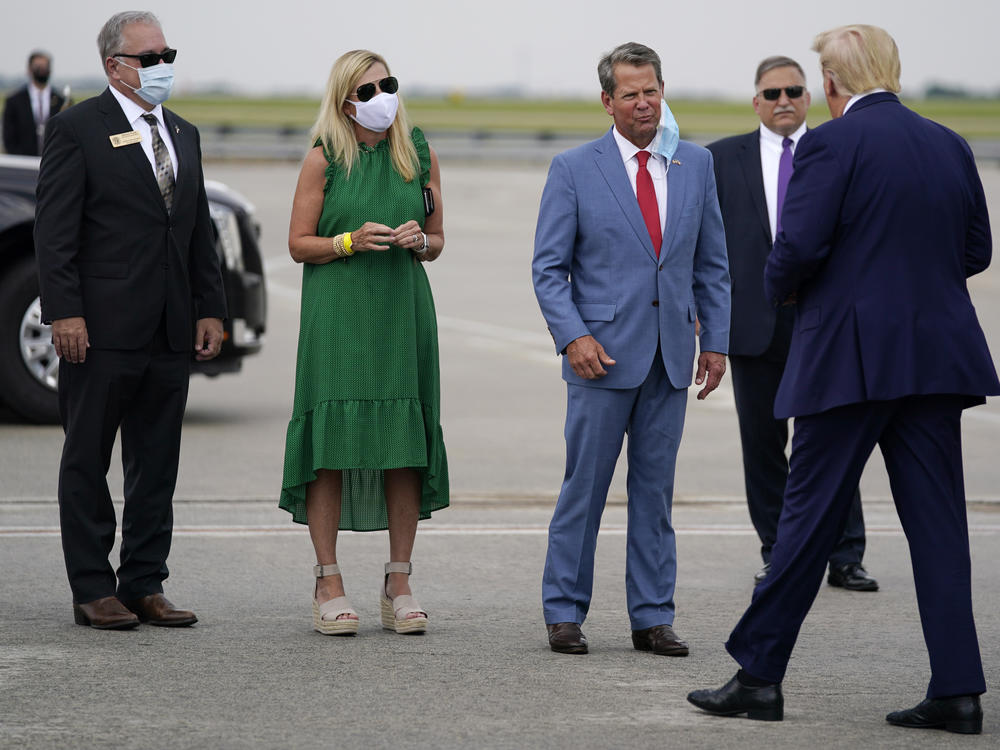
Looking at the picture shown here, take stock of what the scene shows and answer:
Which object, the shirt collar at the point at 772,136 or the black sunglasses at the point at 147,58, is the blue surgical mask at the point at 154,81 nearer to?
the black sunglasses at the point at 147,58

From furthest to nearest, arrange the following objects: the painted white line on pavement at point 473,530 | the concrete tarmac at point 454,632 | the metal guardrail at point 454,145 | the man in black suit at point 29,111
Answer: the metal guardrail at point 454,145, the man in black suit at point 29,111, the painted white line on pavement at point 473,530, the concrete tarmac at point 454,632

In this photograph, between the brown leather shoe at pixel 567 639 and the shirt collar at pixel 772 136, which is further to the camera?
the shirt collar at pixel 772 136

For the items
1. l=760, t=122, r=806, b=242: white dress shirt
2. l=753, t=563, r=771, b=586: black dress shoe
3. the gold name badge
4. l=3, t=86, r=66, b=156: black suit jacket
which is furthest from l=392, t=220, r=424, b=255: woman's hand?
l=3, t=86, r=66, b=156: black suit jacket

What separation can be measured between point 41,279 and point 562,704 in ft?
7.83

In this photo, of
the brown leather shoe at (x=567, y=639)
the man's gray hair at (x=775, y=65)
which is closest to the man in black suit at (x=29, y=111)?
the man's gray hair at (x=775, y=65)

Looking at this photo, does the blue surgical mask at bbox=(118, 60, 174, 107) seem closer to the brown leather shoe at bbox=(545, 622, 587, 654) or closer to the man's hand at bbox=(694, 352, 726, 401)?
the man's hand at bbox=(694, 352, 726, 401)

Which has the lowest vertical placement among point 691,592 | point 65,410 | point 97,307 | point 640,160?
point 691,592

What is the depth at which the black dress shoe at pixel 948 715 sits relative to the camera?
4449 millimetres

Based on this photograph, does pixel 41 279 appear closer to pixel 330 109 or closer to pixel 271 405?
pixel 330 109

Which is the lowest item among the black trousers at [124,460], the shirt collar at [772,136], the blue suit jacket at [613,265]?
the black trousers at [124,460]

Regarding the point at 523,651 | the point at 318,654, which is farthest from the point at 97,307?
the point at 523,651

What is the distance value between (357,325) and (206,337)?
2.18 ft

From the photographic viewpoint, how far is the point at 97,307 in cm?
557

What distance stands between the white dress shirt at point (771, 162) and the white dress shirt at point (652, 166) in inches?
49.8
